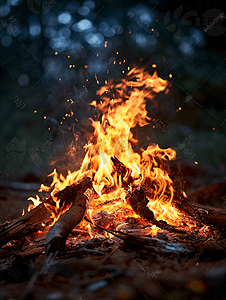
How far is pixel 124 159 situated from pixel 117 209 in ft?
3.62

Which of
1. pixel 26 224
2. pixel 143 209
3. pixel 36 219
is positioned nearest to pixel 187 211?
pixel 143 209

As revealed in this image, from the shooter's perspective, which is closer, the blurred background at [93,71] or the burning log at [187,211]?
the burning log at [187,211]

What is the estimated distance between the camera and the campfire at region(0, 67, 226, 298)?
2.42m

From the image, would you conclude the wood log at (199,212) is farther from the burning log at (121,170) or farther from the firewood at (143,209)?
→ the burning log at (121,170)

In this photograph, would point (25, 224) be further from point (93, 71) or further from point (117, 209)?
point (93, 71)

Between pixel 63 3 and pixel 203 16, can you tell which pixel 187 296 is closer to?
pixel 203 16

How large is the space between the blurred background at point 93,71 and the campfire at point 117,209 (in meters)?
1.39

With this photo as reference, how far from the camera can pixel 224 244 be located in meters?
2.30

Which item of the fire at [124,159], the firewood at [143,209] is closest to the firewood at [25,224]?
the fire at [124,159]

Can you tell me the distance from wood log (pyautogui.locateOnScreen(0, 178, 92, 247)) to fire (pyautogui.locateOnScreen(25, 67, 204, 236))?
0.41ft

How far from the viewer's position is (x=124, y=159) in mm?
4168

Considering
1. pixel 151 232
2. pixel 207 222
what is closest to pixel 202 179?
pixel 207 222

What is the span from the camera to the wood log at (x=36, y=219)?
96.6 inches

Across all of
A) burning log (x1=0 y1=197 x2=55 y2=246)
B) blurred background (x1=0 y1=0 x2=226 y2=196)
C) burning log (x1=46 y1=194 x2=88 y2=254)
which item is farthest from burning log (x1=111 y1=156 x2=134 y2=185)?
blurred background (x1=0 y1=0 x2=226 y2=196)
